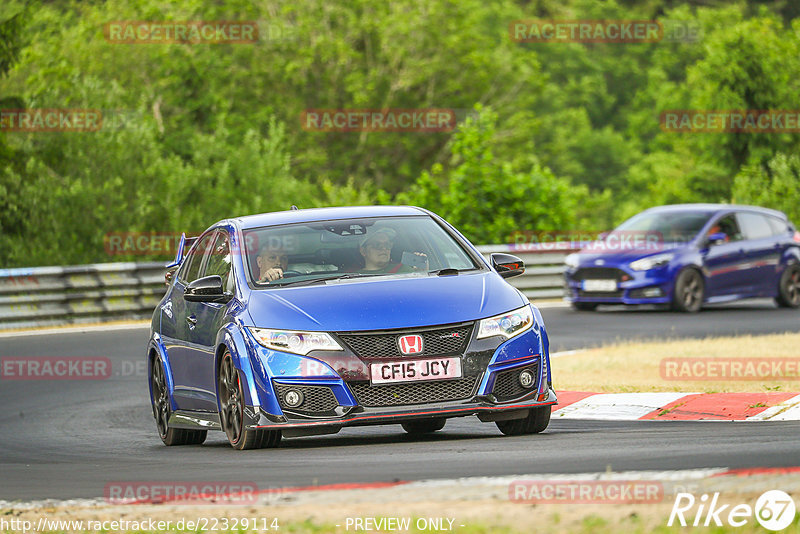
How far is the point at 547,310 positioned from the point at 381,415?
50.6 ft

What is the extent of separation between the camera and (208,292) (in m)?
9.55

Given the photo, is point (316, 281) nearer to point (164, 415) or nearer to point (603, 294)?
point (164, 415)

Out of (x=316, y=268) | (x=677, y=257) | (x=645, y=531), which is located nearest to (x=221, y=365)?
(x=316, y=268)

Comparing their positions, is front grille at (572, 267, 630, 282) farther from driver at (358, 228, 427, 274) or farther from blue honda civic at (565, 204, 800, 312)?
driver at (358, 228, 427, 274)

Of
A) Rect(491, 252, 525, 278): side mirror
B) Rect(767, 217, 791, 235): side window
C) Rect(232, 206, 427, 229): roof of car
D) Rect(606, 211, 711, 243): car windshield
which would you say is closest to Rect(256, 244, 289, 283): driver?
Rect(232, 206, 427, 229): roof of car

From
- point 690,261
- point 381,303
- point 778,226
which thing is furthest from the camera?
point 778,226

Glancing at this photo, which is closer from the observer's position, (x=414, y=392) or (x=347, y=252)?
(x=414, y=392)

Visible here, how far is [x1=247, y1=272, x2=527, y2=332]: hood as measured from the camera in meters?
8.59

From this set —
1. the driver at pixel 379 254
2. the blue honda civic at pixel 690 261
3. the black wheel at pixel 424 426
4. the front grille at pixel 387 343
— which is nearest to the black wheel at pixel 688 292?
the blue honda civic at pixel 690 261

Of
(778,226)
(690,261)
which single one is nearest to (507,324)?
(690,261)

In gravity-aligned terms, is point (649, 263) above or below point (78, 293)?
above

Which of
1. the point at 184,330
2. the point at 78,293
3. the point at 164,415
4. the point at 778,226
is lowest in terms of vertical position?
the point at 78,293

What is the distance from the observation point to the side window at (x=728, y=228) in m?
23.4

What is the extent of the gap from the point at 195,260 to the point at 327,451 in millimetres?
2718
